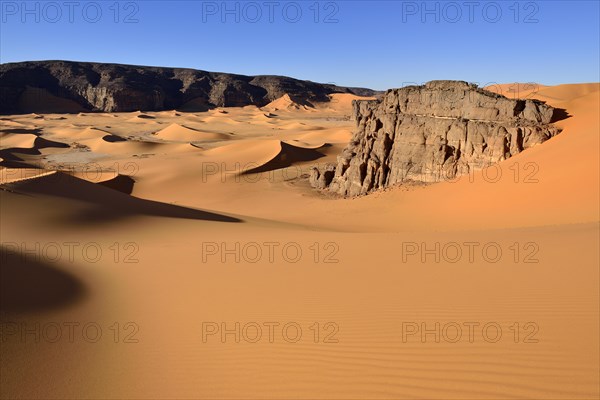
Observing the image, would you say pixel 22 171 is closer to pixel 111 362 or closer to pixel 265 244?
pixel 265 244

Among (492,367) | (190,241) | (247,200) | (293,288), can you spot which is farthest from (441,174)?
(492,367)

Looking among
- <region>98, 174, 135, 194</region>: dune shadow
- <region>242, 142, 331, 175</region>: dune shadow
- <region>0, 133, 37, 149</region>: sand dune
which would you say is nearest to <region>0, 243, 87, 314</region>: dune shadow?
<region>98, 174, 135, 194</region>: dune shadow

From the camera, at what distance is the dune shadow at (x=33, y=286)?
5.05 m

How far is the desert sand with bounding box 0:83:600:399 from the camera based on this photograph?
345 centimetres

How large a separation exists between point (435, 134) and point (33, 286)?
15.3 meters

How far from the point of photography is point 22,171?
17938 mm

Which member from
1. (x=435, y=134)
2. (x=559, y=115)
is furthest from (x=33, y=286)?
(x=559, y=115)

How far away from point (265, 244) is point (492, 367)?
5.81 meters

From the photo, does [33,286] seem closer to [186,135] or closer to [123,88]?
[186,135]

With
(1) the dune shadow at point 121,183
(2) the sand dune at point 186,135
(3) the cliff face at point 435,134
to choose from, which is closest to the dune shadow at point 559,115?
(3) the cliff face at point 435,134

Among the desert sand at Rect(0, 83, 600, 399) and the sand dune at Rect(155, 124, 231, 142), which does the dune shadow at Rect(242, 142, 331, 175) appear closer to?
the desert sand at Rect(0, 83, 600, 399)

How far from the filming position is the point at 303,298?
5.41 metres

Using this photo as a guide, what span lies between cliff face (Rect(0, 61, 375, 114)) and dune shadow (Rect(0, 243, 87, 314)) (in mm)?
78615

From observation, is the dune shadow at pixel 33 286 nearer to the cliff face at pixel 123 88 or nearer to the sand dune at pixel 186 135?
the sand dune at pixel 186 135
